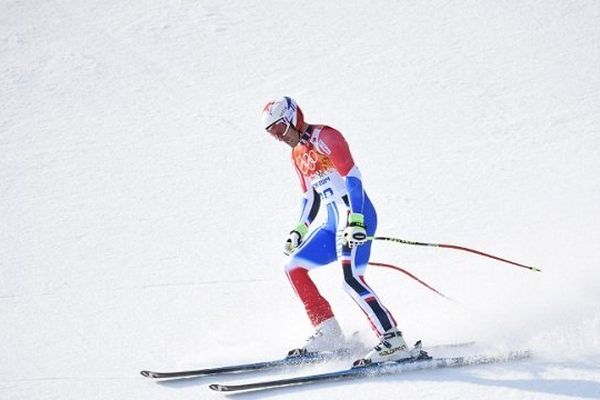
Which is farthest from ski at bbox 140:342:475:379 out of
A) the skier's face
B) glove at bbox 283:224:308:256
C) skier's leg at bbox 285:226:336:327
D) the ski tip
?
the skier's face

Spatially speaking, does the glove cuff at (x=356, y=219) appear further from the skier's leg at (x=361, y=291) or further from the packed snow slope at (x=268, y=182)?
the packed snow slope at (x=268, y=182)

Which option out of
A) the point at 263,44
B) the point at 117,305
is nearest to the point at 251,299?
the point at 117,305

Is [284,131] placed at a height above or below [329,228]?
above

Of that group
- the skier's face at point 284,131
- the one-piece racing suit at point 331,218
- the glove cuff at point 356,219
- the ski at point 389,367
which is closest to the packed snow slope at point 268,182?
the ski at point 389,367

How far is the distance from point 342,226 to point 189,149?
23.1 ft

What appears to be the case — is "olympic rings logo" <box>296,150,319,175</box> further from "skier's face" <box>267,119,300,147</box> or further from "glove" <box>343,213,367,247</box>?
"glove" <box>343,213,367,247</box>

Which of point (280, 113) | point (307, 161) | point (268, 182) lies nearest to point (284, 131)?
point (280, 113)

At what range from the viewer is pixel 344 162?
6.49 metres

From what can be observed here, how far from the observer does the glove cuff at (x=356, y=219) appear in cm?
630

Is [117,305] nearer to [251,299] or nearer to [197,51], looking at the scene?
[251,299]

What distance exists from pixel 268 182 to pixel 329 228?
5.23m

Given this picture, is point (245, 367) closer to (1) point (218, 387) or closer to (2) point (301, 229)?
→ (1) point (218, 387)

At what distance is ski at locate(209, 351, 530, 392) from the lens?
630 cm

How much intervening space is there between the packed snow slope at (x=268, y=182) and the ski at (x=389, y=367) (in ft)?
0.29
